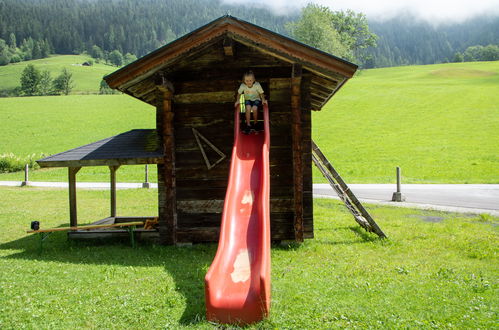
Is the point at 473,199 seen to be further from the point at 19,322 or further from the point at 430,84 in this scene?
the point at 430,84

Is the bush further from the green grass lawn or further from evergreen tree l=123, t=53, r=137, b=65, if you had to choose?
evergreen tree l=123, t=53, r=137, b=65

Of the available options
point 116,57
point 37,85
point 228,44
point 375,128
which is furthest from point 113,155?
point 116,57

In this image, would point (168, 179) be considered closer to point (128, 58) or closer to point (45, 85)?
point (45, 85)

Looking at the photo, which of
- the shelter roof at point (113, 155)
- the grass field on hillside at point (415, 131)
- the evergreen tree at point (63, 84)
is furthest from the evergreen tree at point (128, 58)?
the shelter roof at point (113, 155)

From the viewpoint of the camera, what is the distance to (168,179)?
1034cm

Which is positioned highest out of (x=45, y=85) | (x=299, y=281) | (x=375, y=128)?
(x=45, y=85)

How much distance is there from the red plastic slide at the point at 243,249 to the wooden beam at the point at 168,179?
176 cm

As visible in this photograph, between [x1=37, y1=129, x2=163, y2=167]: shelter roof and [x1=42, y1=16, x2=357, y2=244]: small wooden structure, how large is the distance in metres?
0.25

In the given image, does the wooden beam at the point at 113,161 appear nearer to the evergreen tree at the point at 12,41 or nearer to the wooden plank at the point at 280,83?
the wooden plank at the point at 280,83

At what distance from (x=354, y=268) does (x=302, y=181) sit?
262 cm

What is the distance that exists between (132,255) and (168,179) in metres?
1.96

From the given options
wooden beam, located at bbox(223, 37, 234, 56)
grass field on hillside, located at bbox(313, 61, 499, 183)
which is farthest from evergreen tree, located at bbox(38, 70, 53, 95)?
wooden beam, located at bbox(223, 37, 234, 56)

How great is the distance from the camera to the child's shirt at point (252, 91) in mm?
10031

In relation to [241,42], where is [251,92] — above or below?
below
